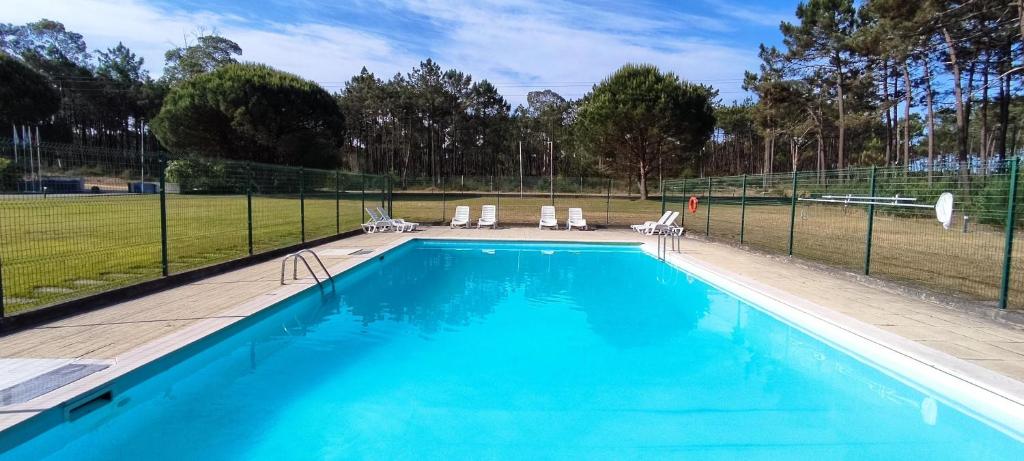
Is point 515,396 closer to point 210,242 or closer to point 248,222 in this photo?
point 248,222

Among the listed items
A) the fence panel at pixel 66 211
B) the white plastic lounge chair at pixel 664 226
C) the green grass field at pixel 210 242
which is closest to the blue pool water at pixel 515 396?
the fence panel at pixel 66 211

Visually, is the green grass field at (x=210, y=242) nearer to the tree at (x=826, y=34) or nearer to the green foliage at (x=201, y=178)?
the green foliage at (x=201, y=178)

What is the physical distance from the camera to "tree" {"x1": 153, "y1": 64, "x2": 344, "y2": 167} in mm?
30859

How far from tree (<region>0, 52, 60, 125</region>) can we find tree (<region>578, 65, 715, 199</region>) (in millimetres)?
40552

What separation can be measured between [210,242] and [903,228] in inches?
736

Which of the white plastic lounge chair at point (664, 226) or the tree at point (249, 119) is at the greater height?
the tree at point (249, 119)

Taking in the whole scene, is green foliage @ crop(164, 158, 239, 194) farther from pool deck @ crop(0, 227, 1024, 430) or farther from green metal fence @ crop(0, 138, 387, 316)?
pool deck @ crop(0, 227, 1024, 430)

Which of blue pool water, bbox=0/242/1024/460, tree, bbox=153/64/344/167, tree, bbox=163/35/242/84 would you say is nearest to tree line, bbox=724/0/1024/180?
blue pool water, bbox=0/242/1024/460

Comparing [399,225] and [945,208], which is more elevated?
[945,208]

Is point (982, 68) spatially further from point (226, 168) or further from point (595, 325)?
point (226, 168)

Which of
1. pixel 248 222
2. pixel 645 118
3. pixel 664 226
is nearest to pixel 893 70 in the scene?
pixel 645 118

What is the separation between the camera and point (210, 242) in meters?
10.2

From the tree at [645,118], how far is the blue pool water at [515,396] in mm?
28582

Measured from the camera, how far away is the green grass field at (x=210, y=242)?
5938mm
